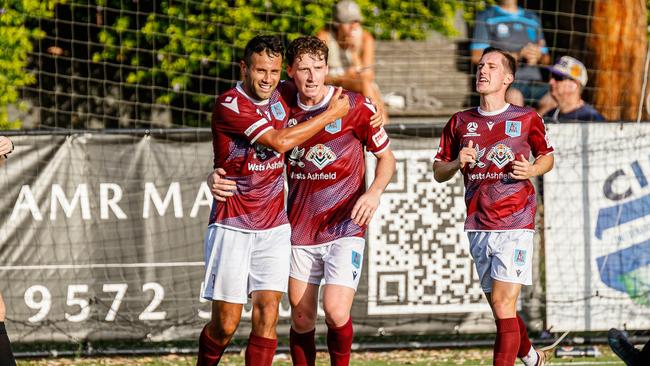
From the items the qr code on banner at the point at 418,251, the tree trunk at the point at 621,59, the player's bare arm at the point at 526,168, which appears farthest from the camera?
the tree trunk at the point at 621,59

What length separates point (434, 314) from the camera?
10.7m

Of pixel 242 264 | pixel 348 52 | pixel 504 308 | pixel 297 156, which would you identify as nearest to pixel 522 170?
pixel 504 308

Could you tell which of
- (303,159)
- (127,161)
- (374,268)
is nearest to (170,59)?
(127,161)

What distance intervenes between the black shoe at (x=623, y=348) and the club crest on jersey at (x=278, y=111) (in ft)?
9.30

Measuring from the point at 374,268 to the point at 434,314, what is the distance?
27.1 inches

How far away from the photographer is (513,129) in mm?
8336

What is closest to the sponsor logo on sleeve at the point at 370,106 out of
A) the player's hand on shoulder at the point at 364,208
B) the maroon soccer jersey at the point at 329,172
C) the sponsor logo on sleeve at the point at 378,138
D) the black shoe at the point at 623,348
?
the maroon soccer jersey at the point at 329,172

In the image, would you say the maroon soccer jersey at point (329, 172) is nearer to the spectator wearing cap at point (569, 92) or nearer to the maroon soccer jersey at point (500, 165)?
the maroon soccer jersey at point (500, 165)

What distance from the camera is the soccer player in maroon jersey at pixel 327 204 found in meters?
7.85

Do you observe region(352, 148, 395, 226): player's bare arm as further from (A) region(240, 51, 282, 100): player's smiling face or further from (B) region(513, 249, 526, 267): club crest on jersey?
(B) region(513, 249, 526, 267): club crest on jersey

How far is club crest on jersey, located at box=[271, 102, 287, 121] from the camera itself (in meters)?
7.73

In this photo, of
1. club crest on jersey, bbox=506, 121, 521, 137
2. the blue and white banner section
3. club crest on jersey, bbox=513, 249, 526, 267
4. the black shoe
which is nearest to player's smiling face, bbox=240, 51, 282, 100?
club crest on jersey, bbox=506, 121, 521, 137

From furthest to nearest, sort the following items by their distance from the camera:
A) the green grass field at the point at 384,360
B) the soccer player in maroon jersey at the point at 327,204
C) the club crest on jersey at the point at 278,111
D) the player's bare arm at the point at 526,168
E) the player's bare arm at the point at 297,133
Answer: the green grass field at the point at 384,360
the player's bare arm at the point at 526,168
the soccer player in maroon jersey at the point at 327,204
the club crest on jersey at the point at 278,111
the player's bare arm at the point at 297,133

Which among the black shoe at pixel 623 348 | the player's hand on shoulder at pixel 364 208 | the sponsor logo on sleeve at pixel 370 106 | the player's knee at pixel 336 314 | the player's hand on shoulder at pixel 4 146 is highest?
the sponsor logo on sleeve at pixel 370 106
